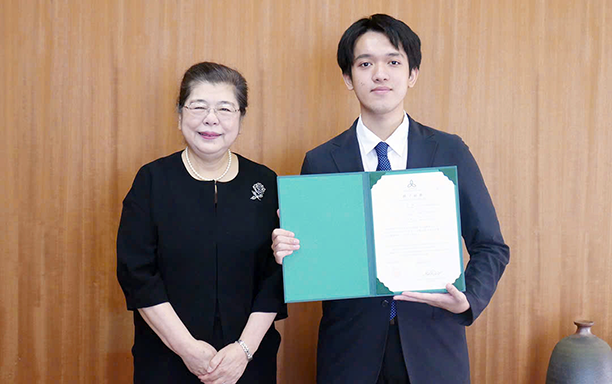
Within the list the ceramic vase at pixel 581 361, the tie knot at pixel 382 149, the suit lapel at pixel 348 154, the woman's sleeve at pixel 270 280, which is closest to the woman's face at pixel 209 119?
the woman's sleeve at pixel 270 280

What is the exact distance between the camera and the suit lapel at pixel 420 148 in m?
1.68

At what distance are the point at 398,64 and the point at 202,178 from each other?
2.57 ft

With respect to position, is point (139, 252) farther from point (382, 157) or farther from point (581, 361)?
point (581, 361)

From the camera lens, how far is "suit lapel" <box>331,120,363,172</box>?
173 cm

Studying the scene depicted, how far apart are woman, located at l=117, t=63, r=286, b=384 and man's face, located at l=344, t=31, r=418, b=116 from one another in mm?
416

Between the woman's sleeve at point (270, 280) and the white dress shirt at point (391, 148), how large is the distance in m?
0.34

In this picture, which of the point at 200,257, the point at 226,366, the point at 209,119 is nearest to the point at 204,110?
the point at 209,119

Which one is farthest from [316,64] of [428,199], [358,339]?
[358,339]

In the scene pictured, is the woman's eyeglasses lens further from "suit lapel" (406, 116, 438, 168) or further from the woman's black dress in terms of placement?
Answer: "suit lapel" (406, 116, 438, 168)

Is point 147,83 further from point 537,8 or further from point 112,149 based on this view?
point 537,8

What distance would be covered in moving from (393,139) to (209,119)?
0.62 meters

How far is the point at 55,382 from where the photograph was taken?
7.21ft

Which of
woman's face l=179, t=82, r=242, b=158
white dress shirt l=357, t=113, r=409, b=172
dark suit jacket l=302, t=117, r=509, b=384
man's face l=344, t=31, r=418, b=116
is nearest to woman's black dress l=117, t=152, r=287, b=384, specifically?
woman's face l=179, t=82, r=242, b=158

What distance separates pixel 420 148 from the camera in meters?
1.70
